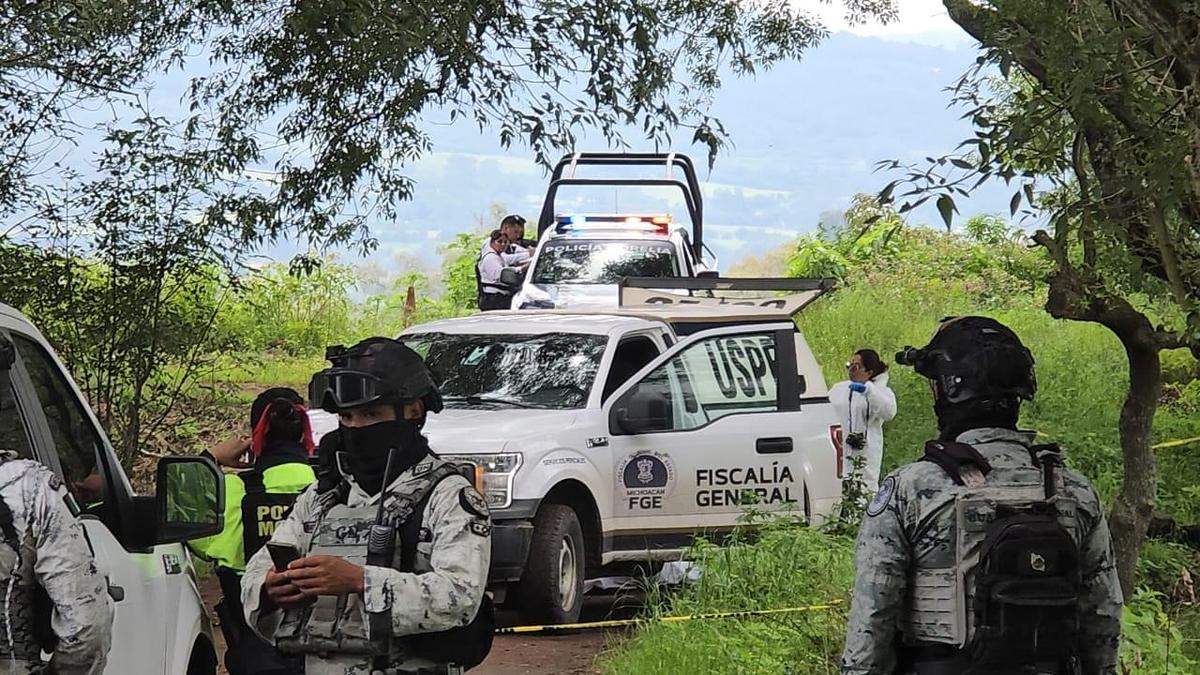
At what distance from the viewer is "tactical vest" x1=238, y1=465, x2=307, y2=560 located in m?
5.69

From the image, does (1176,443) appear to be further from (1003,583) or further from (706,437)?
(1003,583)

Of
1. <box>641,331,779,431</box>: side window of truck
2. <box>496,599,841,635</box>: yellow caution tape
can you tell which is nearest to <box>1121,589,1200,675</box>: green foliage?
<box>496,599,841,635</box>: yellow caution tape

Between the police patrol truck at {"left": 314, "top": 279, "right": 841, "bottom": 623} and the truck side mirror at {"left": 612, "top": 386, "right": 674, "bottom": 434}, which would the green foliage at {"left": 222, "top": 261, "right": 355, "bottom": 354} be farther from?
the truck side mirror at {"left": 612, "top": 386, "right": 674, "bottom": 434}

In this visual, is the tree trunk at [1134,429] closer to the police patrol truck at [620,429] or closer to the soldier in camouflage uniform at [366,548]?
the police patrol truck at [620,429]

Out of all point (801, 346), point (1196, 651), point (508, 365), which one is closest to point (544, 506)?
point (508, 365)

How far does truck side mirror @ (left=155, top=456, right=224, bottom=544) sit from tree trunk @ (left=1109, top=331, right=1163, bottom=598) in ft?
19.5

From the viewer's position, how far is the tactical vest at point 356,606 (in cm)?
363

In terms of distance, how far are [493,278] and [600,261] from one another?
124cm

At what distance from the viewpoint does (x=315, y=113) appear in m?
11.8

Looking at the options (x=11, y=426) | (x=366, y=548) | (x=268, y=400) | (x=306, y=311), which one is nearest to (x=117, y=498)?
(x=11, y=426)

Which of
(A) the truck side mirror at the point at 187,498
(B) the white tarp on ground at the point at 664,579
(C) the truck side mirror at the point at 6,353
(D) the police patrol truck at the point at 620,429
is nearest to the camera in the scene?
(C) the truck side mirror at the point at 6,353

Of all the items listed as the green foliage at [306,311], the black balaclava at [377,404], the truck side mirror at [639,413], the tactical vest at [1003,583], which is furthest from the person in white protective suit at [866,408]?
the green foliage at [306,311]

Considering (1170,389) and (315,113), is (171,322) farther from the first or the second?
(1170,389)

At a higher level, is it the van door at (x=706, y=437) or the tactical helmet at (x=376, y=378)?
the tactical helmet at (x=376, y=378)
